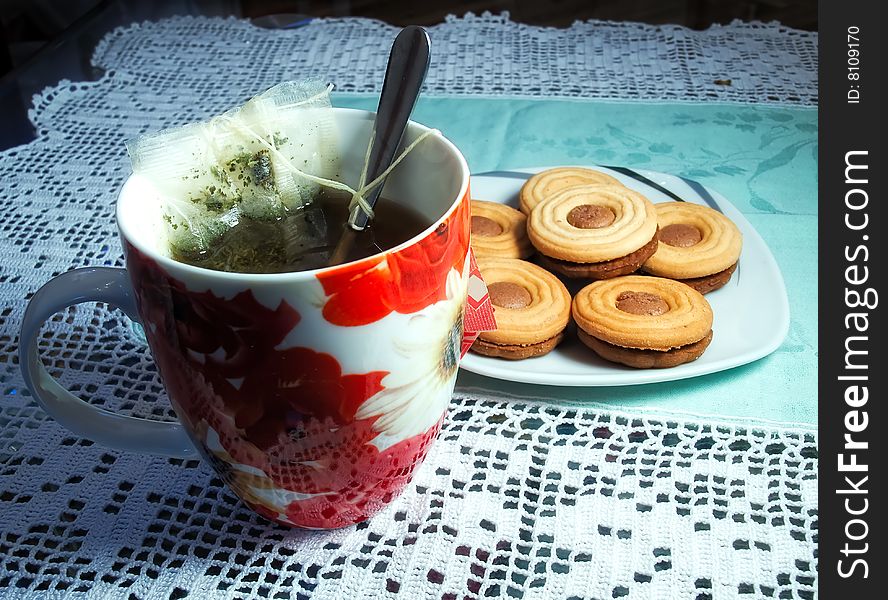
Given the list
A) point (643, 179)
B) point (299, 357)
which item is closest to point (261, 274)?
point (299, 357)

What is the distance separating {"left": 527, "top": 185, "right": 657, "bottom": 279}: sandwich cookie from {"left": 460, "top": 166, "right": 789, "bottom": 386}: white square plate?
4 centimetres

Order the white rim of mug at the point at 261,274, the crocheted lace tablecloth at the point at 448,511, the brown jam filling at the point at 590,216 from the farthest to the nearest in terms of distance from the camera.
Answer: the brown jam filling at the point at 590,216, the crocheted lace tablecloth at the point at 448,511, the white rim of mug at the point at 261,274

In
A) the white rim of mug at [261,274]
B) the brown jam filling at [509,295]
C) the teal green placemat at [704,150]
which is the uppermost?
the white rim of mug at [261,274]

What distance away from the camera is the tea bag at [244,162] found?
54cm

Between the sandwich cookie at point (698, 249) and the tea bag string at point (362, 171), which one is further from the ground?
the tea bag string at point (362, 171)

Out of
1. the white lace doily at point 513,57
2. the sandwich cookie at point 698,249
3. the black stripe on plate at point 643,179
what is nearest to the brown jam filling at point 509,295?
the sandwich cookie at point 698,249

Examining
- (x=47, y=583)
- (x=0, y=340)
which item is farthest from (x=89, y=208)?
(x=47, y=583)

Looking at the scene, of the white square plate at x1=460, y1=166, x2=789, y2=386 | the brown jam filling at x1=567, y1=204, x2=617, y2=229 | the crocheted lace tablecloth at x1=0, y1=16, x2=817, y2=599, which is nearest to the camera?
the crocheted lace tablecloth at x1=0, y1=16, x2=817, y2=599

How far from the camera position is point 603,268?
0.73 metres

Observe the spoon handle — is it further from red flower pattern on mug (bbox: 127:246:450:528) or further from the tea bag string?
red flower pattern on mug (bbox: 127:246:450:528)

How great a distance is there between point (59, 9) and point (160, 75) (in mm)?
998

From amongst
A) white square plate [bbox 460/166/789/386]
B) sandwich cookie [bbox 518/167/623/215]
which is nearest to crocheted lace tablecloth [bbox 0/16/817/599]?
white square plate [bbox 460/166/789/386]

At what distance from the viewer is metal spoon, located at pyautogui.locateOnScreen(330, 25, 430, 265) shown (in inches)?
21.2

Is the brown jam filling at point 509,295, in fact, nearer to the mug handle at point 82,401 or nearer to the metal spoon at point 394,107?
the metal spoon at point 394,107
